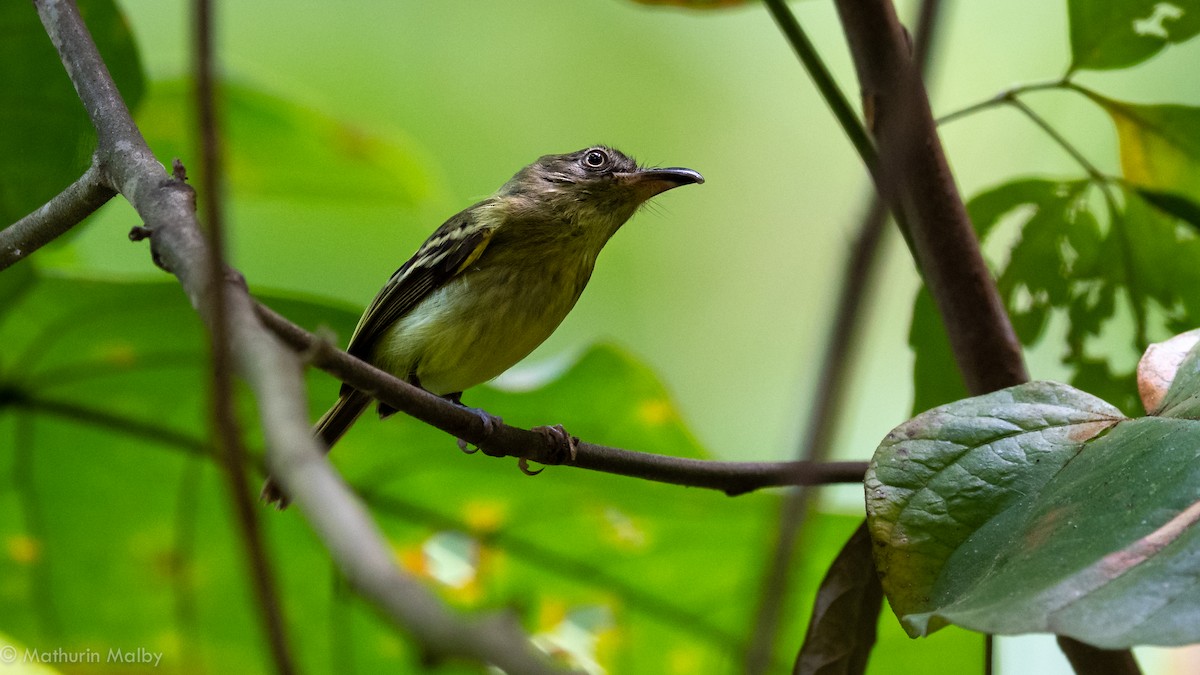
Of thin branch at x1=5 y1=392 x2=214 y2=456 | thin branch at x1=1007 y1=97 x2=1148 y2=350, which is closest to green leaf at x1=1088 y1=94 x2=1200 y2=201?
thin branch at x1=1007 y1=97 x2=1148 y2=350

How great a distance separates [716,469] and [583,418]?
1.22 metres

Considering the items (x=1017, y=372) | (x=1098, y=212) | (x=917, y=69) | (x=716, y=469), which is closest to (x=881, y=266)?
(x=917, y=69)

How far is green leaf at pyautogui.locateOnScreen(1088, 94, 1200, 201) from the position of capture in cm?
228

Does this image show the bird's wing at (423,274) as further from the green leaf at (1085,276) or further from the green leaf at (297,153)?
the green leaf at (1085,276)

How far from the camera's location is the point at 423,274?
10.2ft

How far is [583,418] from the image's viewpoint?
10.1 feet

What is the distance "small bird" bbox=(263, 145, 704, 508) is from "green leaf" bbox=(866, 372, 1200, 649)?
4.82 ft

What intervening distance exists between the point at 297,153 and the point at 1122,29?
7.96ft

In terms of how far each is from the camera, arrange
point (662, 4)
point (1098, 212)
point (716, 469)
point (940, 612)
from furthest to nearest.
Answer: point (662, 4)
point (1098, 212)
point (716, 469)
point (940, 612)

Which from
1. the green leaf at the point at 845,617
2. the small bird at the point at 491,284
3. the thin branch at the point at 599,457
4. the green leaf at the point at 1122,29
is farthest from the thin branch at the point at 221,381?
the small bird at the point at 491,284

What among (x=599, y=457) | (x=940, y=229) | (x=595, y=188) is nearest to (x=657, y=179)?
(x=595, y=188)

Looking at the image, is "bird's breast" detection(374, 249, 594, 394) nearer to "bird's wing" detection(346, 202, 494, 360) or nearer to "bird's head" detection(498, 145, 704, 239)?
"bird's wing" detection(346, 202, 494, 360)

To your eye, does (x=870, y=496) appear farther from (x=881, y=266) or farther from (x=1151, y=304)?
(x=1151, y=304)

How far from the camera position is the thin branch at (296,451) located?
0.54 meters
